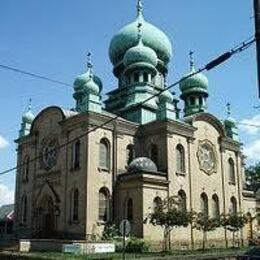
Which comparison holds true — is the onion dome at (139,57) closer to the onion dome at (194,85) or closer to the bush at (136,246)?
the onion dome at (194,85)

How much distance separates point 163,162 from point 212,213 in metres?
7.04

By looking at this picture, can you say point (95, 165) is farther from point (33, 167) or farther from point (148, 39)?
point (148, 39)

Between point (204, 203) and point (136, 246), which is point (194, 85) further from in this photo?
point (136, 246)

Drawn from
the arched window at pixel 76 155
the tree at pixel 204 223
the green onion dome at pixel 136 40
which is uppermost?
the green onion dome at pixel 136 40

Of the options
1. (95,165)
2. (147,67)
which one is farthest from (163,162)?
(147,67)

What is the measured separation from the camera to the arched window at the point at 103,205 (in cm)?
3312

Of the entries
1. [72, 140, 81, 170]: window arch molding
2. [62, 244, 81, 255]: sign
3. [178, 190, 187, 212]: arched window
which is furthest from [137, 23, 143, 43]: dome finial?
[62, 244, 81, 255]: sign

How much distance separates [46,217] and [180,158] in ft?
37.6

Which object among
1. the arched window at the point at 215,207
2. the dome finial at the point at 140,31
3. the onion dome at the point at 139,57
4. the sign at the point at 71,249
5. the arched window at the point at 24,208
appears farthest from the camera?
the dome finial at the point at 140,31

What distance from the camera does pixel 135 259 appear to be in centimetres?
2272

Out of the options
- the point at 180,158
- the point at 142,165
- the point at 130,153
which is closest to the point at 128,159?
the point at 130,153

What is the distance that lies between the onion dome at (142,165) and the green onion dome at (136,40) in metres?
14.3

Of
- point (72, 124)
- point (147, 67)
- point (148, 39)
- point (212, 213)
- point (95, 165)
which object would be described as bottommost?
point (212, 213)

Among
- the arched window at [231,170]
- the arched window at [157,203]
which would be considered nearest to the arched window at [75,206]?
the arched window at [157,203]
